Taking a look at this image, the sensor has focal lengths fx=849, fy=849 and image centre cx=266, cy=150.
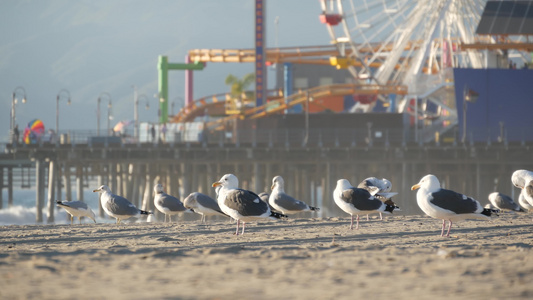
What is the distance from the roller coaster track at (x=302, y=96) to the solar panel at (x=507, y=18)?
7777mm

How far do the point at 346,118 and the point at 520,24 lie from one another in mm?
12263

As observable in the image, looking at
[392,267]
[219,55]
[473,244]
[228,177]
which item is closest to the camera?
[392,267]

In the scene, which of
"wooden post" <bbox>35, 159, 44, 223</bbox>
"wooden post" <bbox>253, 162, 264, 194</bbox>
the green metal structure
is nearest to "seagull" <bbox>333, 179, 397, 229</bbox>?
"wooden post" <bbox>253, 162, 264, 194</bbox>

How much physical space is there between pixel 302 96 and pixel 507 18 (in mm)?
14445

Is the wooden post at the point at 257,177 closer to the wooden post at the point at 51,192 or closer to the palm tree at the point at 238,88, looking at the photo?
the wooden post at the point at 51,192

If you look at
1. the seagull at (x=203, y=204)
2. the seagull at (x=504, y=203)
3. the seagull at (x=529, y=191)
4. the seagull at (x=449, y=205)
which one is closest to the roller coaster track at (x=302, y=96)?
the seagull at (x=504, y=203)

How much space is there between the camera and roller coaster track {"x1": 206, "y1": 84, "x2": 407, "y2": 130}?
187 feet

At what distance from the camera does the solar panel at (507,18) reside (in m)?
52.3

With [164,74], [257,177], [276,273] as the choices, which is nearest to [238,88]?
[164,74]

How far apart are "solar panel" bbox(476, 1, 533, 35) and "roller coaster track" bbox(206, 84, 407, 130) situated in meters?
7.78

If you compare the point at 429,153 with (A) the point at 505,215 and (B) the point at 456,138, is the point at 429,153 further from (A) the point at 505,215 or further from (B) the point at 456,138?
(A) the point at 505,215

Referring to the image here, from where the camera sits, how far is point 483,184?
148 ft

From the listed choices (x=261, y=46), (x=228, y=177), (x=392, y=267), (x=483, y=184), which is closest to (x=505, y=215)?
(x=228, y=177)

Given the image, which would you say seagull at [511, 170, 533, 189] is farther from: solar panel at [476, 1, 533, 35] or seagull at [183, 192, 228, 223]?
solar panel at [476, 1, 533, 35]
